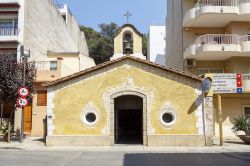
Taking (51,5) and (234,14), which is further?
(51,5)

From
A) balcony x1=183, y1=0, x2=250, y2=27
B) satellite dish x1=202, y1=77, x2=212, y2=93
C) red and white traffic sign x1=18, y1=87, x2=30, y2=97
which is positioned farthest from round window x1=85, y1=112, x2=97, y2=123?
balcony x1=183, y1=0, x2=250, y2=27

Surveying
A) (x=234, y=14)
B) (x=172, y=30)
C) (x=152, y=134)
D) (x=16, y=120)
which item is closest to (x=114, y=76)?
(x=152, y=134)

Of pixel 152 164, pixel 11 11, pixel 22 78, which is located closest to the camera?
pixel 152 164

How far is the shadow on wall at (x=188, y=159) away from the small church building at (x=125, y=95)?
3.55 meters

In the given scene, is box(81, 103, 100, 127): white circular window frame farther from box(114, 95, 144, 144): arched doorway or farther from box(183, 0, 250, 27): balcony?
box(183, 0, 250, 27): balcony

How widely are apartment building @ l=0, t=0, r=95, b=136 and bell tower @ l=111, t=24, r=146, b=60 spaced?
186 inches

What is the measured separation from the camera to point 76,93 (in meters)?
19.2

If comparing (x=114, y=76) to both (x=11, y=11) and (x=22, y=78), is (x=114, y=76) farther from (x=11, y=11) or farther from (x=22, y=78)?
(x=11, y=11)

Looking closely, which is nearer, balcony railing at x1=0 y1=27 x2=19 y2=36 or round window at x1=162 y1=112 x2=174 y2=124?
round window at x1=162 y1=112 x2=174 y2=124

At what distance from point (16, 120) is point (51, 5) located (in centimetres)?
1407

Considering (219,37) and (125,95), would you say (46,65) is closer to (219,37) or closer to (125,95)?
(125,95)

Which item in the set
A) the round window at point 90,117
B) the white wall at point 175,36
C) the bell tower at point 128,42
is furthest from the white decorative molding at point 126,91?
the white wall at point 175,36

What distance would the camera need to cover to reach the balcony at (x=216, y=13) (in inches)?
995

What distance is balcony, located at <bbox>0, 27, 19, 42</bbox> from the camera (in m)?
25.9
